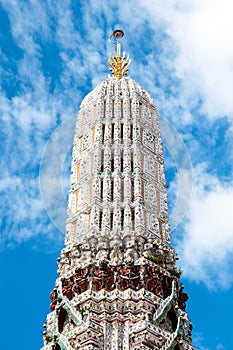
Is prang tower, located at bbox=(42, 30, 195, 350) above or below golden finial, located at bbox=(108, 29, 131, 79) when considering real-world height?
below

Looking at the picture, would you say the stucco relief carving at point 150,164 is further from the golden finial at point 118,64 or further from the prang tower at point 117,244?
the golden finial at point 118,64

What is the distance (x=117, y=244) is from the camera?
2888 centimetres

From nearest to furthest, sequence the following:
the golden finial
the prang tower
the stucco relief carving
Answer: the prang tower
the stucco relief carving
the golden finial

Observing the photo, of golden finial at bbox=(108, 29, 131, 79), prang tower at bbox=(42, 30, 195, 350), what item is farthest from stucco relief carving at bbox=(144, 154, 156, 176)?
golden finial at bbox=(108, 29, 131, 79)

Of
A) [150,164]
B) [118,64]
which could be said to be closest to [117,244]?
[150,164]

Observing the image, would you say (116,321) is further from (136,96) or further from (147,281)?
(136,96)

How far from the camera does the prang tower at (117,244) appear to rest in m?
25.6

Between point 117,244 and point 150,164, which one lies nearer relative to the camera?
point 117,244

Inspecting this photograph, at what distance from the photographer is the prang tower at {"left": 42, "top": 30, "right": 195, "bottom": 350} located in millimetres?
25578

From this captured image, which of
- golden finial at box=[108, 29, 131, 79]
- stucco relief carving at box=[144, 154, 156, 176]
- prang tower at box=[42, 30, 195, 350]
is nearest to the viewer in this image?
prang tower at box=[42, 30, 195, 350]

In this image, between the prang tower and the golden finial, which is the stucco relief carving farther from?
the golden finial

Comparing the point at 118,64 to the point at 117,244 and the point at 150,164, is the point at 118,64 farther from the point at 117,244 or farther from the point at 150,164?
the point at 117,244

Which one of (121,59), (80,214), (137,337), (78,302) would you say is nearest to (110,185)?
(80,214)

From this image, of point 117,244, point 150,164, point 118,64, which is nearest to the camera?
point 117,244
